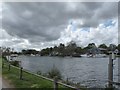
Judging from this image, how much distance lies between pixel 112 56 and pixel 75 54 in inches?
5835

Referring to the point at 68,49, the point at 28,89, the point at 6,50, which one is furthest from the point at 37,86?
the point at 68,49

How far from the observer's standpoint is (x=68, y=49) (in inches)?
6388

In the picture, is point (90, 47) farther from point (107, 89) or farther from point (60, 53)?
point (107, 89)

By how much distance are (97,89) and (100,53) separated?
149 meters

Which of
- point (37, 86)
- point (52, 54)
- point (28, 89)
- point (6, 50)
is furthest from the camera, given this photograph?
point (52, 54)

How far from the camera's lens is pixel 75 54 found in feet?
542

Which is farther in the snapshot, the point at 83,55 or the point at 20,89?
the point at 83,55

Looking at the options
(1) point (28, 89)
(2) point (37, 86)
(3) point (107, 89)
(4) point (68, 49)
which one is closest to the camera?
(1) point (28, 89)

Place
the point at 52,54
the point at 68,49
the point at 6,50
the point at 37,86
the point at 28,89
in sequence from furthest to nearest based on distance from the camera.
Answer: the point at 52,54, the point at 68,49, the point at 6,50, the point at 37,86, the point at 28,89

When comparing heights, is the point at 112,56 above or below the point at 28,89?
above

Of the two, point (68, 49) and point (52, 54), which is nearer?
point (68, 49)

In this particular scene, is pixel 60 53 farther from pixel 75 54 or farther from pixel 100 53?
pixel 100 53

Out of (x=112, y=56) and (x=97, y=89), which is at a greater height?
(x=112, y=56)

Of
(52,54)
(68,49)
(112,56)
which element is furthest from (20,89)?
(52,54)
